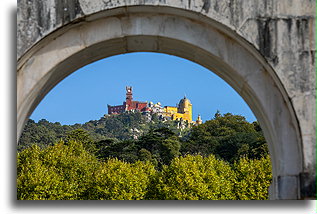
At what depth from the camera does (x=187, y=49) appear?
20.1 feet

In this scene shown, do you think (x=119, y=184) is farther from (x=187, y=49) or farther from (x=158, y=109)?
(x=158, y=109)

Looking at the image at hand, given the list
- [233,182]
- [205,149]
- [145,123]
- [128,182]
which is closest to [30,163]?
[128,182]

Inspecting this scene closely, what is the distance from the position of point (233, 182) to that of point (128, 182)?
7.27 metres

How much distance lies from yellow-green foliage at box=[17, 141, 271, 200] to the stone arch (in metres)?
23.0

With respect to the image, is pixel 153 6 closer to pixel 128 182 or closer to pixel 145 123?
pixel 128 182

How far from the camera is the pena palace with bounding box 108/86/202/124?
10881cm

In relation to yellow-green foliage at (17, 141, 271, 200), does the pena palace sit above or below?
above

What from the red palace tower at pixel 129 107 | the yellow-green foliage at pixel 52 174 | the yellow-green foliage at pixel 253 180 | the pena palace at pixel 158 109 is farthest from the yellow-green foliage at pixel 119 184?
the red palace tower at pixel 129 107

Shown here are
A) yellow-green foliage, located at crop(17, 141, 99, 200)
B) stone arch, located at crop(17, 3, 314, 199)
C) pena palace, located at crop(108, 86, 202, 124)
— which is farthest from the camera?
pena palace, located at crop(108, 86, 202, 124)

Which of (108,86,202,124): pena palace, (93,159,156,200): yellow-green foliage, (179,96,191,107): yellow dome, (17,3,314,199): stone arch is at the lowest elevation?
(93,159,156,200): yellow-green foliage

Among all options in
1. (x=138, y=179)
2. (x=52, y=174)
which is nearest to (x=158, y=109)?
(x=138, y=179)

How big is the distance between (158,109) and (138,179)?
77801mm

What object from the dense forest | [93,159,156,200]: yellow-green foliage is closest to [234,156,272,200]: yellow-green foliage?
the dense forest

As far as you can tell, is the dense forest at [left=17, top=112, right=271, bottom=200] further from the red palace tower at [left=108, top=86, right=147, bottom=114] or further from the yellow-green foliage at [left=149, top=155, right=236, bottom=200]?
the red palace tower at [left=108, top=86, right=147, bottom=114]
